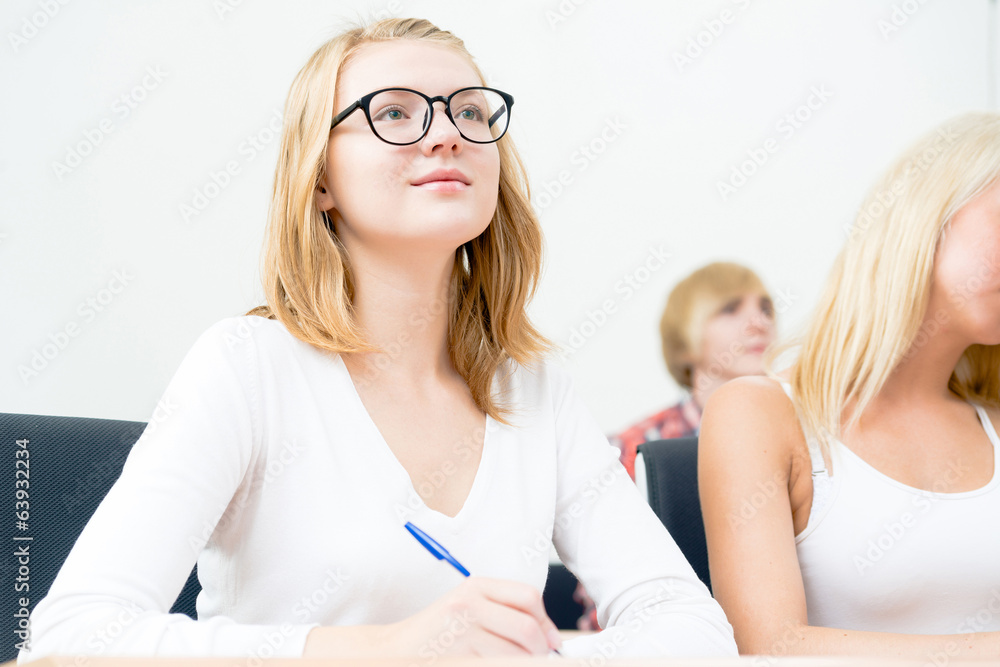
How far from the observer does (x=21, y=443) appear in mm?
997

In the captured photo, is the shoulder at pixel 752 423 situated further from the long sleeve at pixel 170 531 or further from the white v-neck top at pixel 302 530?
the long sleeve at pixel 170 531

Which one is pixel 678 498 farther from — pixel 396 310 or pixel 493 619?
pixel 493 619

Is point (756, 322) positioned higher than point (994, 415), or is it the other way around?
point (994, 415)

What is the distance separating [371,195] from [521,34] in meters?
2.50

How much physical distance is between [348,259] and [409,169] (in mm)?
169

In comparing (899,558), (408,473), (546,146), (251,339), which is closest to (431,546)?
(408,473)

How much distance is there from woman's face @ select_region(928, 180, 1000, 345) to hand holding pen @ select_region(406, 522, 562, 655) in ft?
2.70

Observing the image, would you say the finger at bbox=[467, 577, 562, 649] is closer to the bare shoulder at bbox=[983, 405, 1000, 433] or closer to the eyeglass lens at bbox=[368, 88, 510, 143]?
the eyeglass lens at bbox=[368, 88, 510, 143]

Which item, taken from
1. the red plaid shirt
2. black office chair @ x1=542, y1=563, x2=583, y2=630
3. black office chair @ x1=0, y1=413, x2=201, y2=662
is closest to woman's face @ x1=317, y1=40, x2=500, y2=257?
black office chair @ x1=0, y1=413, x2=201, y2=662

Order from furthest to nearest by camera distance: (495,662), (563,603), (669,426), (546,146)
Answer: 1. (546,146)
2. (669,426)
3. (563,603)
4. (495,662)

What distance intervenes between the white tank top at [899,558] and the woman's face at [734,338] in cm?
146

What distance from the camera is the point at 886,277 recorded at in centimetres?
121

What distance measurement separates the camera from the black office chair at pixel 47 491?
967mm

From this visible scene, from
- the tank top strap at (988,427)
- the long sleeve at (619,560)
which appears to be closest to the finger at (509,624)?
the long sleeve at (619,560)
